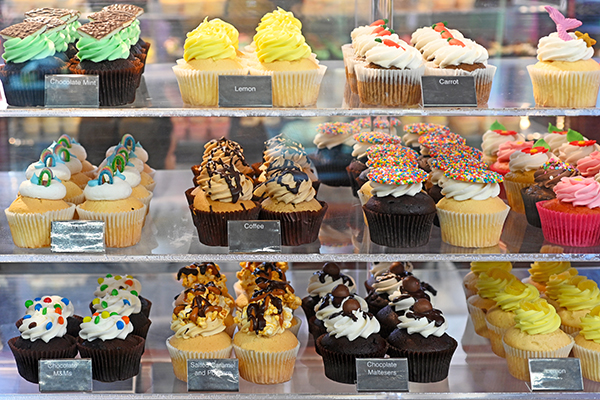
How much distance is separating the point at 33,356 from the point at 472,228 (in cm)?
190

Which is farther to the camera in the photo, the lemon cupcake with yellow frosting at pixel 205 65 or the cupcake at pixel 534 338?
the cupcake at pixel 534 338

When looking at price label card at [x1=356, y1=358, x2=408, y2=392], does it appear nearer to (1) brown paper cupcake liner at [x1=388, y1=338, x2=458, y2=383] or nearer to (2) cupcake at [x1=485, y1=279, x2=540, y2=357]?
(1) brown paper cupcake liner at [x1=388, y1=338, x2=458, y2=383]

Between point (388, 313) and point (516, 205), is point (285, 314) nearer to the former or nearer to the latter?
point (388, 313)

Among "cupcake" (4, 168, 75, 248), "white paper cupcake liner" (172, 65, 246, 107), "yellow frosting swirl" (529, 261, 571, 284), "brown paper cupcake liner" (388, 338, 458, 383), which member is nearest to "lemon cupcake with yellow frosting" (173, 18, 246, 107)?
"white paper cupcake liner" (172, 65, 246, 107)

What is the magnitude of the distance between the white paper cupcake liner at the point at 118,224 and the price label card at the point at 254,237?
0.43 m

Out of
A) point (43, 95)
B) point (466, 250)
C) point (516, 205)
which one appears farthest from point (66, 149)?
point (516, 205)

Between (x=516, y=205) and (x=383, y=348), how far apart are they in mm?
1064

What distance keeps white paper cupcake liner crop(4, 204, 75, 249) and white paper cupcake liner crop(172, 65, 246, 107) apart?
696mm

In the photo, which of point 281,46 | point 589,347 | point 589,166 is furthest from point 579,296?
point 281,46

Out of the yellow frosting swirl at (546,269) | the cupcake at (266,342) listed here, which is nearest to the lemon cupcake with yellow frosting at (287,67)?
the cupcake at (266,342)

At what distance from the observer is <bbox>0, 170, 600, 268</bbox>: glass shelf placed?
2.75 meters

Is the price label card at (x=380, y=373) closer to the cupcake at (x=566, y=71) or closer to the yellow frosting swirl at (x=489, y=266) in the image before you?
the yellow frosting swirl at (x=489, y=266)

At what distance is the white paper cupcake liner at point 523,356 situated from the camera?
9.59 feet

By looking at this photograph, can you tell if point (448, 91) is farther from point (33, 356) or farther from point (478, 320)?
point (33, 356)
